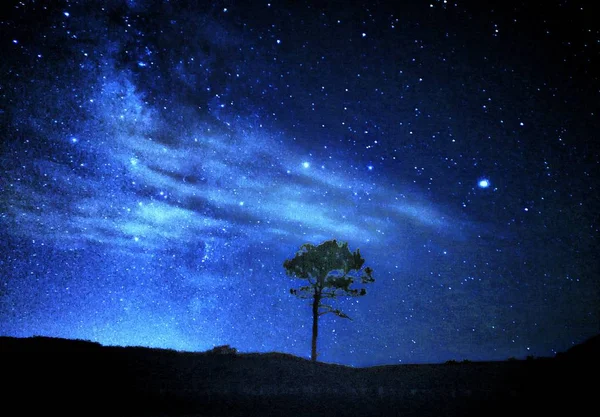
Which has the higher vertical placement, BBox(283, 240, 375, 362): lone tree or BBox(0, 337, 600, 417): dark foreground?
BBox(283, 240, 375, 362): lone tree

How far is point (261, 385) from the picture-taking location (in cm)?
1397

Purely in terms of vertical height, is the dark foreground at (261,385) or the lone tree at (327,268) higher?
the lone tree at (327,268)

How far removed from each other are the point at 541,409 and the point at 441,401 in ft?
9.47

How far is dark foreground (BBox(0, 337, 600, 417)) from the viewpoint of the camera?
436 inches

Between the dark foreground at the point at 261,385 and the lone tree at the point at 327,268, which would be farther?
the lone tree at the point at 327,268

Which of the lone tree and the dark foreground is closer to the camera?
the dark foreground

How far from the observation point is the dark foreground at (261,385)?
436 inches

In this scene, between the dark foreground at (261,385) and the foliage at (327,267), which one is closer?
the dark foreground at (261,385)

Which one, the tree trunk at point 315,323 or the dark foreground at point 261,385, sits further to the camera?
the tree trunk at point 315,323

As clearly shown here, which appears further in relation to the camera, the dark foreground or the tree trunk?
the tree trunk

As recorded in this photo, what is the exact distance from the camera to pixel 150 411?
10859 mm

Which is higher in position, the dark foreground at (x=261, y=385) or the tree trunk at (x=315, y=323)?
the tree trunk at (x=315, y=323)

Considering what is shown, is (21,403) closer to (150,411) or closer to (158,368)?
(150,411)

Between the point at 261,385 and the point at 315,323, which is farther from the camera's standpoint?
the point at 315,323
